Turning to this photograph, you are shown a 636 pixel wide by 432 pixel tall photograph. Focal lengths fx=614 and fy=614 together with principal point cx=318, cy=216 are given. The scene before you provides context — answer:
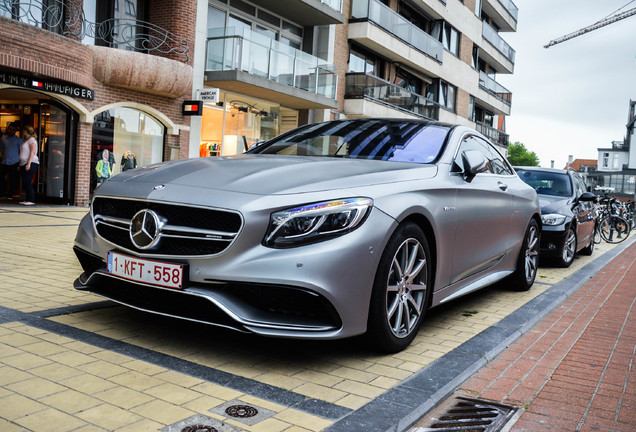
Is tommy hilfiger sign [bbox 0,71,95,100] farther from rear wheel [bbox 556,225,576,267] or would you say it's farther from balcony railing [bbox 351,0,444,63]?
balcony railing [bbox 351,0,444,63]

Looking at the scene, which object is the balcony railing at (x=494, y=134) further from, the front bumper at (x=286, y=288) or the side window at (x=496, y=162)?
the front bumper at (x=286, y=288)

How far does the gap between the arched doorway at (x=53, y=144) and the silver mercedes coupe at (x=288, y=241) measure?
1203cm

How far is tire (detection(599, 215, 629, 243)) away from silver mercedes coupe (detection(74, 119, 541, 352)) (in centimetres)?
1246

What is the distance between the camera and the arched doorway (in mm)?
15047

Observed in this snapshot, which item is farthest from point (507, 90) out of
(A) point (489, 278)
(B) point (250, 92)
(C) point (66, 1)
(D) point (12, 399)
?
(D) point (12, 399)

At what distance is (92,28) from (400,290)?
13.9m

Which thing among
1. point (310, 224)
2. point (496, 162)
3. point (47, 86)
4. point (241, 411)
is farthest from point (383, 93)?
point (241, 411)

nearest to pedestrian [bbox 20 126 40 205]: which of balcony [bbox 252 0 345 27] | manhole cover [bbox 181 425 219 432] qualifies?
balcony [bbox 252 0 345 27]

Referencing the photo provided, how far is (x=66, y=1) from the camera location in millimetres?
14195

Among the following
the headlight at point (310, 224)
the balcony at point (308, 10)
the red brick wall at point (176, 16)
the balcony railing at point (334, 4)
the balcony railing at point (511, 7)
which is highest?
the balcony railing at point (511, 7)

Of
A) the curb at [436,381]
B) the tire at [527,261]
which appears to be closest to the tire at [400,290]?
the curb at [436,381]

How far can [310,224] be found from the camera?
3.22 m

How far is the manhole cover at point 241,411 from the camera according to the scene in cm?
270

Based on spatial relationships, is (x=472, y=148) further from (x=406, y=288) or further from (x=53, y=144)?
(x=53, y=144)
